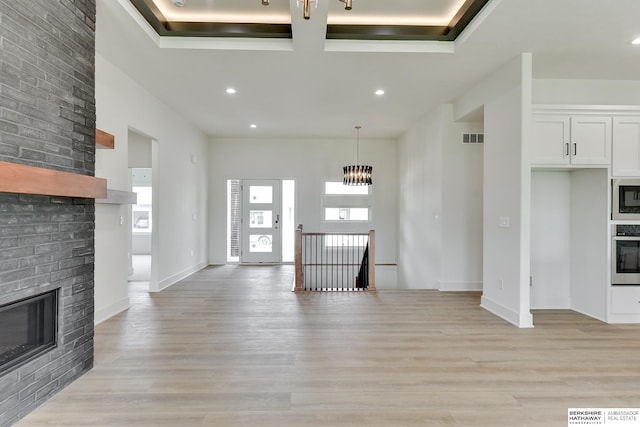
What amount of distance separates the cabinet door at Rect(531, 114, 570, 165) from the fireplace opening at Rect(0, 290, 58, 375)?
15.3ft

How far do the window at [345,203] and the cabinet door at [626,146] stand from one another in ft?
16.1

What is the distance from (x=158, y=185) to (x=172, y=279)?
1.64 metres

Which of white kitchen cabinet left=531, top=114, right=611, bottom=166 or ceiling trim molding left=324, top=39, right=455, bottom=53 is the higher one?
ceiling trim molding left=324, top=39, right=455, bottom=53

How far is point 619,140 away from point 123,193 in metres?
5.51

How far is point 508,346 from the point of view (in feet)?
10.3

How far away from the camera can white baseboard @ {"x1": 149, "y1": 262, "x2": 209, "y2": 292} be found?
5.23 meters

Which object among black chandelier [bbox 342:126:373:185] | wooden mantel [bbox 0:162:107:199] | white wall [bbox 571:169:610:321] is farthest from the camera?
black chandelier [bbox 342:126:373:185]

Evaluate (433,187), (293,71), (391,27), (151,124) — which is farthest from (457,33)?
(151,124)

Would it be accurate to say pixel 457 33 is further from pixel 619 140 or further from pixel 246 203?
pixel 246 203

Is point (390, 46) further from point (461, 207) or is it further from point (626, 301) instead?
point (626, 301)

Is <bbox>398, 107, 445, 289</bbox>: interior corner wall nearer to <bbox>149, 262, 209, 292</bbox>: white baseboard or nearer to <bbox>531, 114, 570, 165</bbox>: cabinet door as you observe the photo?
<bbox>531, 114, 570, 165</bbox>: cabinet door

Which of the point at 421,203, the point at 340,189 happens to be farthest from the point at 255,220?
the point at 421,203

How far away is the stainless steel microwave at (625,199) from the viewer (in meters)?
3.81

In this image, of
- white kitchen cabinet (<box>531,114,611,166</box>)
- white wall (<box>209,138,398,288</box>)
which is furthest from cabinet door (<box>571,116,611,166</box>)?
white wall (<box>209,138,398,288</box>)
